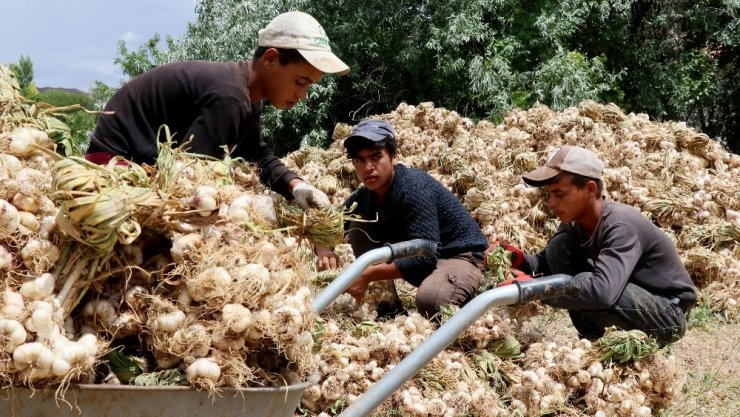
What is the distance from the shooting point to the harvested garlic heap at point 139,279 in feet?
6.02

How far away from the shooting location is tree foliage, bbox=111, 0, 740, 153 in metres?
10.9

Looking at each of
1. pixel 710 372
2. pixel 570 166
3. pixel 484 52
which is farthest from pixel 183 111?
pixel 484 52

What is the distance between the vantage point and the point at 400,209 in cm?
415

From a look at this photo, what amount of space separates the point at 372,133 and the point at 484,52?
794 centimetres

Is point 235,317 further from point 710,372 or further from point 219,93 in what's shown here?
point 710,372

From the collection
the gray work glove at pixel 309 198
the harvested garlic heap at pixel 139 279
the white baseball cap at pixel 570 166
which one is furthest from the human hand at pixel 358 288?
the harvested garlic heap at pixel 139 279

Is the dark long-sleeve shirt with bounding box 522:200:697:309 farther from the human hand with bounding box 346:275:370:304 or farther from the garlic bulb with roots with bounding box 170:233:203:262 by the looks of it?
the garlic bulb with roots with bounding box 170:233:203:262

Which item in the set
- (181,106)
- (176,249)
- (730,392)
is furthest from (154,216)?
(730,392)

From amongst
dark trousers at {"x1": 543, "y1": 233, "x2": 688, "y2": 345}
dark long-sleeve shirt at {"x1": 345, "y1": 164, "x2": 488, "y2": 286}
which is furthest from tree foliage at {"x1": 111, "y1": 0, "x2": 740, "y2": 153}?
dark trousers at {"x1": 543, "y1": 233, "x2": 688, "y2": 345}

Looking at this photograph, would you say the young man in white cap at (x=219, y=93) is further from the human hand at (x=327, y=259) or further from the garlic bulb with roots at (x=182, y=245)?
the garlic bulb with roots at (x=182, y=245)

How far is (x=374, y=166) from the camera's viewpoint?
4090 mm

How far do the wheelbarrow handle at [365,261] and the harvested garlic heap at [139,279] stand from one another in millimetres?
373

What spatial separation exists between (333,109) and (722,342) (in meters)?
7.63

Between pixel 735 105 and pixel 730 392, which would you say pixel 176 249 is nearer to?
pixel 730 392
